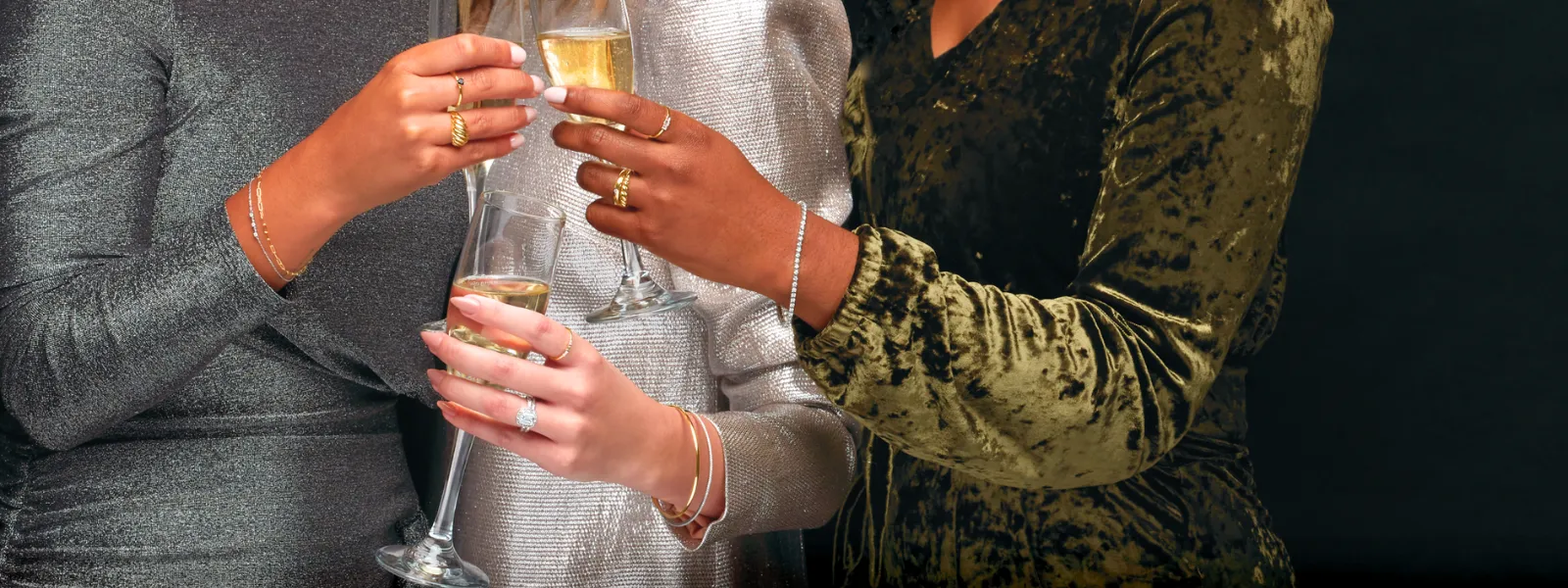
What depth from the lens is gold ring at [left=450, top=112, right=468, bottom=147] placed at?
3.66 feet

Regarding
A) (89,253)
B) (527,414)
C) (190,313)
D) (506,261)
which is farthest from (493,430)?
(89,253)

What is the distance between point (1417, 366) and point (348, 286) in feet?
6.11

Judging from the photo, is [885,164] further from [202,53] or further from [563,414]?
[202,53]

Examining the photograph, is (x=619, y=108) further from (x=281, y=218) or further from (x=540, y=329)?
(x=281, y=218)

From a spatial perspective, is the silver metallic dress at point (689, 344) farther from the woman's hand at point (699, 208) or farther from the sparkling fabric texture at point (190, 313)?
the woman's hand at point (699, 208)

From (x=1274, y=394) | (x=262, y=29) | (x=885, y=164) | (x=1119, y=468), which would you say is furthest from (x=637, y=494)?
(x=1274, y=394)

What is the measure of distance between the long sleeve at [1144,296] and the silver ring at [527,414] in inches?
9.7

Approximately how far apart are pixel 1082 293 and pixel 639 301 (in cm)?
43

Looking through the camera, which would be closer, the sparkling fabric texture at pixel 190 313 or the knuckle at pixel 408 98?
the knuckle at pixel 408 98

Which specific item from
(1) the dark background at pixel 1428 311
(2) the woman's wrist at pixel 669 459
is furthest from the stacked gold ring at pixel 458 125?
(1) the dark background at pixel 1428 311

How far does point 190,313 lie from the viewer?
50.3 inches

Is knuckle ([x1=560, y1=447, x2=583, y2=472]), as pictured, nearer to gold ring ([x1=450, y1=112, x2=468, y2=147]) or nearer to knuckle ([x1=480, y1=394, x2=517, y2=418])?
knuckle ([x1=480, y1=394, x2=517, y2=418])

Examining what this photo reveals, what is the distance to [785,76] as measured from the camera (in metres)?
1.57

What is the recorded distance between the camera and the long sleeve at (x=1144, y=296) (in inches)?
44.3
